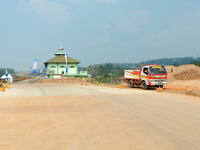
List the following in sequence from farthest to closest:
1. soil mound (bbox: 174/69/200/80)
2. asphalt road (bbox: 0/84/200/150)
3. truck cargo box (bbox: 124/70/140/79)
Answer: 1. soil mound (bbox: 174/69/200/80)
2. truck cargo box (bbox: 124/70/140/79)
3. asphalt road (bbox: 0/84/200/150)

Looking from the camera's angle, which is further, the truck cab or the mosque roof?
the mosque roof

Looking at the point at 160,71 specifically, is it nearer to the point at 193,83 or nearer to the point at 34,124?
the point at 193,83

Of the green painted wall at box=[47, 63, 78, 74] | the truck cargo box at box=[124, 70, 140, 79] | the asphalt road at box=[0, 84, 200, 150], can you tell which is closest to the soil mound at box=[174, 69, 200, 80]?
the truck cargo box at box=[124, 70, 140, 79]

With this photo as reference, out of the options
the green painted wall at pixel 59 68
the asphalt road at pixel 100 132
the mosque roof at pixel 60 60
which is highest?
the mosque roof at pixel 60 60

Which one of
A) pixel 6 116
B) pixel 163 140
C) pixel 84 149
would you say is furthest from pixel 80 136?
pixel 6 116

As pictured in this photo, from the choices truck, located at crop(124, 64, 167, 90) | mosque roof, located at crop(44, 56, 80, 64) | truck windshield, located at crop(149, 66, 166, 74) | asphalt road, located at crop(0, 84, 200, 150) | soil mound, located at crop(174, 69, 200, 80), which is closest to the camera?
asphalt road, located at crop(0, 84, 200, 150)

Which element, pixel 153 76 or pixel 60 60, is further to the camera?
pixel 60 60

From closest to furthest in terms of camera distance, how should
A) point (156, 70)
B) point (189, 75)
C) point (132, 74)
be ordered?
point (156, 70) < point (132, 74) < point (189, 75)

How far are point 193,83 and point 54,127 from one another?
2199 cm

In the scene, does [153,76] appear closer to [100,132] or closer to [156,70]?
[156,70]

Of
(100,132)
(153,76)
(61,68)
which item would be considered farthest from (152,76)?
(61,68)

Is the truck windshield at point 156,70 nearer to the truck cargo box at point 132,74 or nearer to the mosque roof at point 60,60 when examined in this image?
the truck cargo box at point 132,74

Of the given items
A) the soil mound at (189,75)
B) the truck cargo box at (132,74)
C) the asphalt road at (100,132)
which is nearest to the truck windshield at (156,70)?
the truck cargo box at (132,74)

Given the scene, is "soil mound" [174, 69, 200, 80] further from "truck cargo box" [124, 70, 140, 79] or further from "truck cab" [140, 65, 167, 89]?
"truck cab" [140, 65, 167, 89]
